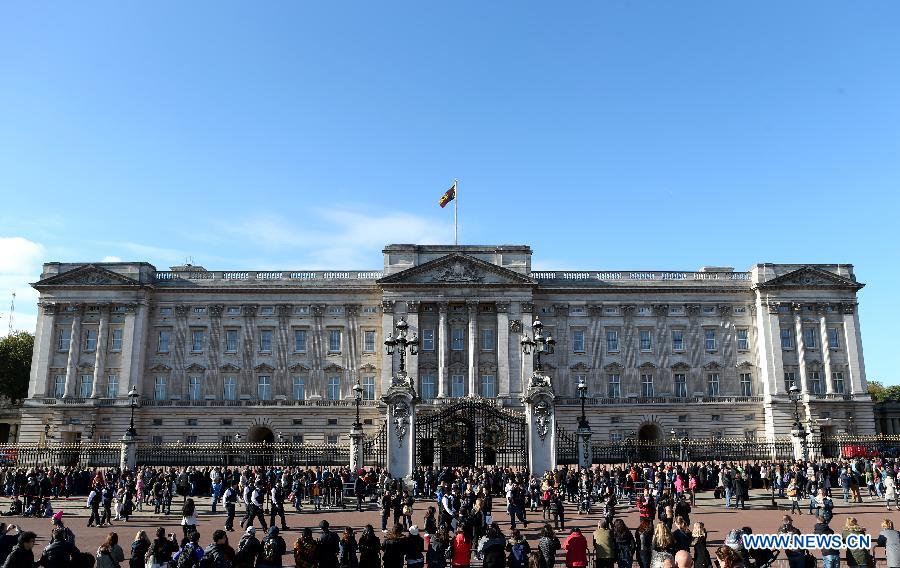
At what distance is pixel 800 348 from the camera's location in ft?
197

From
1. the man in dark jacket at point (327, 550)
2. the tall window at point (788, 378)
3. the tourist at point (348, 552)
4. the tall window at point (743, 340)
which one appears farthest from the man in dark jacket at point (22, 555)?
the tall window at point (788, 378)

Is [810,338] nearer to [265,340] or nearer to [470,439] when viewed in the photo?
[470,439]

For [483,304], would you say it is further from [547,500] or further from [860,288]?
[547,500]

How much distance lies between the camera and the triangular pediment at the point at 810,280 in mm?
60750

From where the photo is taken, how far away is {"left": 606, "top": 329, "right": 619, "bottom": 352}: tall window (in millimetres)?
61656

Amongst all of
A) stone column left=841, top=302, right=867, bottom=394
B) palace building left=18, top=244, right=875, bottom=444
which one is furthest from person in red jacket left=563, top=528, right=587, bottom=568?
stone column left=841, top=302, right=867, bottom=394

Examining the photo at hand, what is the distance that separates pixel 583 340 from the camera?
61656 mm

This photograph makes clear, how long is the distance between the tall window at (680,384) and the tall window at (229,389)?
37483 millimetres


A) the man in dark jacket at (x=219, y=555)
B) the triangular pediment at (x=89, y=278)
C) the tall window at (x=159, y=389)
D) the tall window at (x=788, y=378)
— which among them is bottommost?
the man in dark jacket at (x=219, y=555)

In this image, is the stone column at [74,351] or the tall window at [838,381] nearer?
the stone column at [74,351]

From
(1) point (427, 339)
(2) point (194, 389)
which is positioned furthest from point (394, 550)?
(2) point (194, 389)

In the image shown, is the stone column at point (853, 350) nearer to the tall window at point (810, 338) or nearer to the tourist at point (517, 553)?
the tall window at point (810, 338)

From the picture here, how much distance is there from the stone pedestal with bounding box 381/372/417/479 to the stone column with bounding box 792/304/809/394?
40.8 m

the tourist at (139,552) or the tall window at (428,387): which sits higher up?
the tall window at (428,387)
